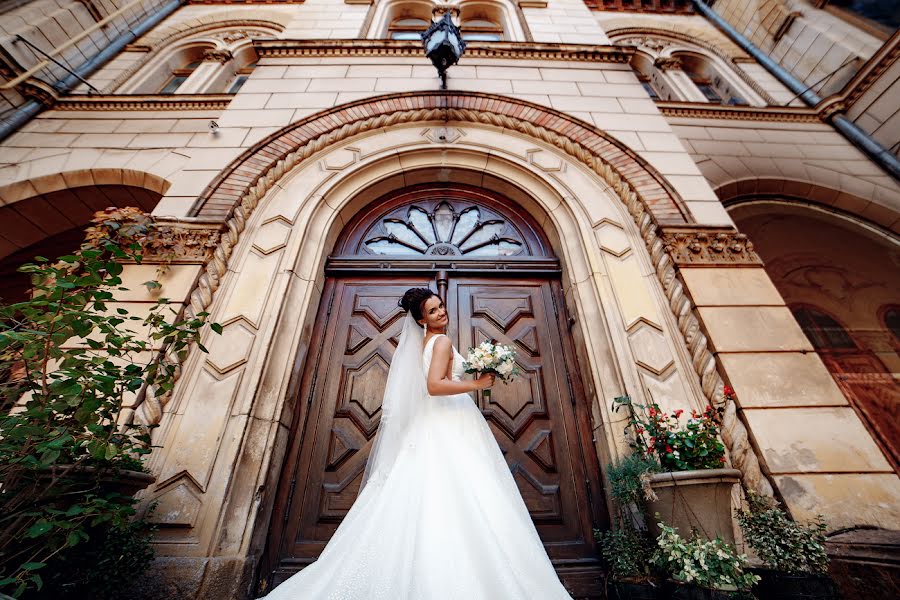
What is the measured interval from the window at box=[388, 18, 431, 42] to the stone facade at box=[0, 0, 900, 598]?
29 cm

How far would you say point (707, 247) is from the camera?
3.47 metres

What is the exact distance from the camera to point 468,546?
175cm

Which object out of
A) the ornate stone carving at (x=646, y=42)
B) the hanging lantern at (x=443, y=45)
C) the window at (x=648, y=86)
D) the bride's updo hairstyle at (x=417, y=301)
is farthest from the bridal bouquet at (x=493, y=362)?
the ornate stone carving at (x=646, y=42)

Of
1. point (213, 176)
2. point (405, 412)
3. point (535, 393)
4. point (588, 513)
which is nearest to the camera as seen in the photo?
point (405, 412)

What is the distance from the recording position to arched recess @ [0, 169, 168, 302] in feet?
15.7

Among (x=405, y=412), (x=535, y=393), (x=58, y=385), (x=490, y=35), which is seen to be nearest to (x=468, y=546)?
(x=405, y=412)

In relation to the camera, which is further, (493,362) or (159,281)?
(159,281)

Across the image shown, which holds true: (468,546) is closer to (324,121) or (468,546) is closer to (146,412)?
(146,412)

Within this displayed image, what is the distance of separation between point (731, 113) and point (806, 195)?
6.38ft

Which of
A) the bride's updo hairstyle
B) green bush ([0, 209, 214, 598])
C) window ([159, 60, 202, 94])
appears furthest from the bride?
window ([159, 60, 202, 94])

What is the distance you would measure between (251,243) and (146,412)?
171 centimetres

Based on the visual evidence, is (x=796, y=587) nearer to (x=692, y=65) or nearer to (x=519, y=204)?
(x=519, y=204)

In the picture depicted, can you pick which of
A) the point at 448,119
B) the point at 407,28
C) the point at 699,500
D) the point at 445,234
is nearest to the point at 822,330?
the point at 699,500

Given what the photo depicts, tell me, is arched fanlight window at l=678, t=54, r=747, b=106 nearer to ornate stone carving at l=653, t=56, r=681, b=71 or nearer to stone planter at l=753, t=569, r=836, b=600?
ornate stone carving at l=653, t=56, r=681, b=71
